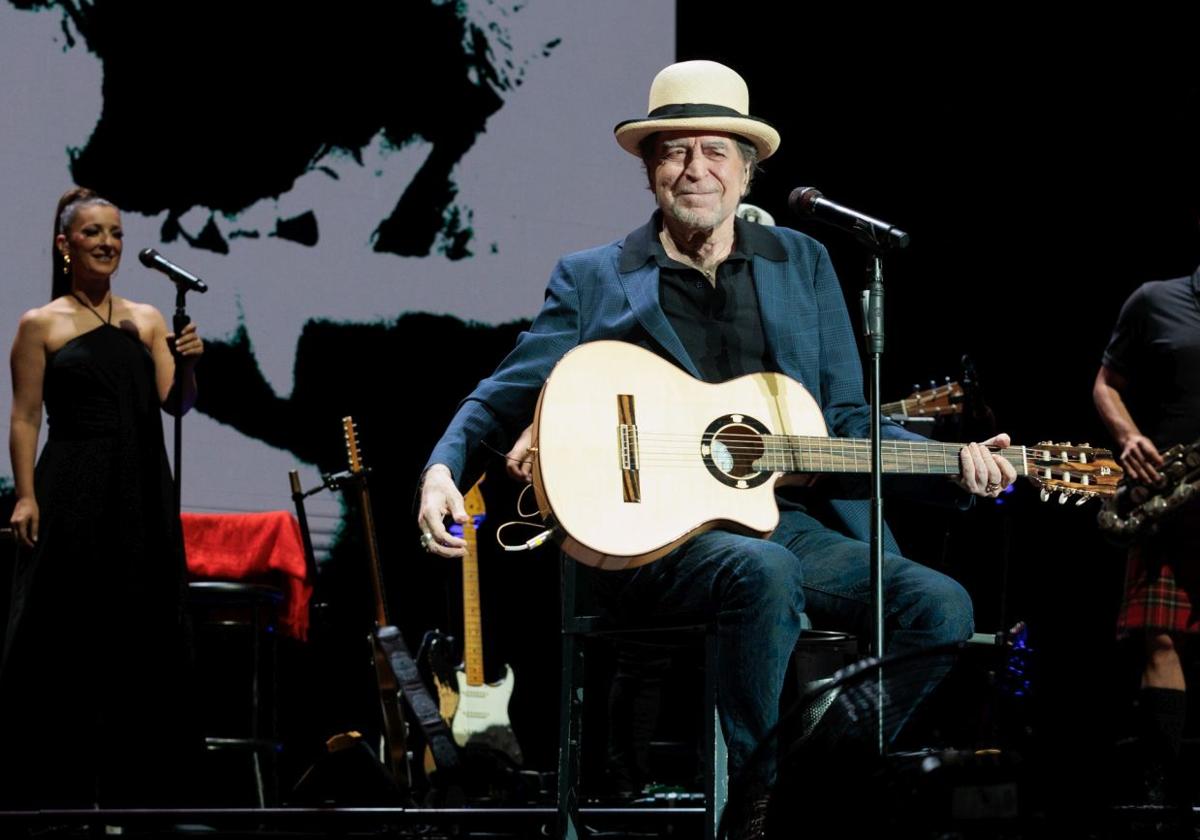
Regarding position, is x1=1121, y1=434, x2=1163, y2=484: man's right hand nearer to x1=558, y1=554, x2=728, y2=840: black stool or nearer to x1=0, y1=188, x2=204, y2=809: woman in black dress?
x1=558, y1=554, x2=728, y2=840: black stool

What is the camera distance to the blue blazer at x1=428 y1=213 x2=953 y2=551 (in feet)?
9.95

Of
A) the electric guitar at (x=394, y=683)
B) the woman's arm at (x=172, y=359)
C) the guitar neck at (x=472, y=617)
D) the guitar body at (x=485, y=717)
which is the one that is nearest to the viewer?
the woman's arm at (x=172, y=359)

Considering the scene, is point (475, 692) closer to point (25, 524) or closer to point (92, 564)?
point (92, 564)

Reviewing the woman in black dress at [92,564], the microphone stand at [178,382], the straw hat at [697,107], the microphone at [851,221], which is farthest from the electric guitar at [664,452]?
the woman in black dress at [92,564]

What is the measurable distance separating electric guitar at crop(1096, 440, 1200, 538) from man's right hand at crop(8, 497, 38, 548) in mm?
3507

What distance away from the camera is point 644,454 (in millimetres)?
2789

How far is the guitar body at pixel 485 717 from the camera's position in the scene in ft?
19.0

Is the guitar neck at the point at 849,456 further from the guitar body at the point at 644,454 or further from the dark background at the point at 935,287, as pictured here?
the dark background at the point at 935,287

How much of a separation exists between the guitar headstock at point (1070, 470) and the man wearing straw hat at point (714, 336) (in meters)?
0.16

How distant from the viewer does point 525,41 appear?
6.23 metres

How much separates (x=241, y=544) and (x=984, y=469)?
3404mm

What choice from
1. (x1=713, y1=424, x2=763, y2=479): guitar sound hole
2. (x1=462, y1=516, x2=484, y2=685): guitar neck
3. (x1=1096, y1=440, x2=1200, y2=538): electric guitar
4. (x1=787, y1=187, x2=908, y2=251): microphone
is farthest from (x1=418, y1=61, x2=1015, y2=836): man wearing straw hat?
→ (x1=462, y1=516, x2=484, y2=685): guitar neck

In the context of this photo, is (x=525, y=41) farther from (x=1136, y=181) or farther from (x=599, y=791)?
(x=599, y=791)

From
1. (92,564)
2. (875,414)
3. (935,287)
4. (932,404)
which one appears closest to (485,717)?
(92,564)
